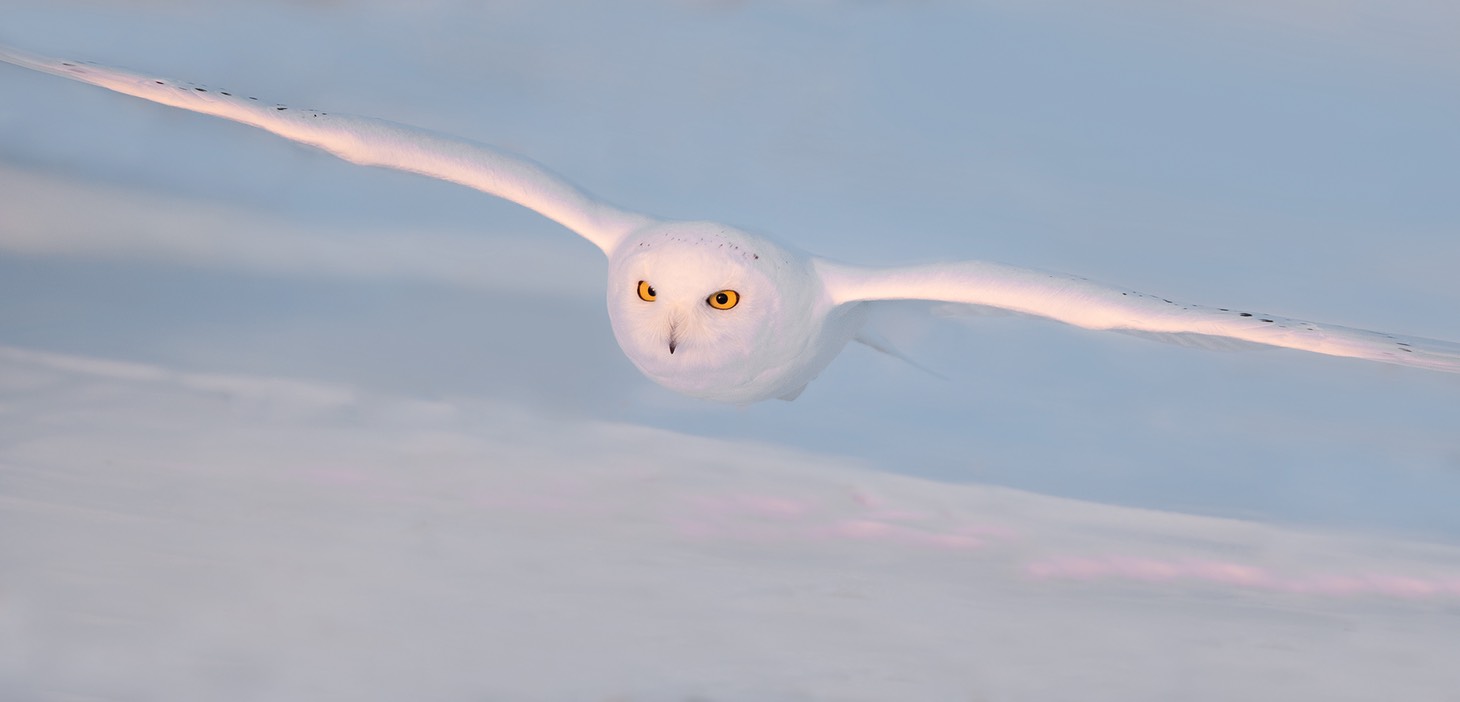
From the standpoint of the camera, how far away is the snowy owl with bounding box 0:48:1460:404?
4.03 m

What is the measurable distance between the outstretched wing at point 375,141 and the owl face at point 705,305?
0.46 meters

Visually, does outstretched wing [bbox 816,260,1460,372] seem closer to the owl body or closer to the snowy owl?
the snowy owl

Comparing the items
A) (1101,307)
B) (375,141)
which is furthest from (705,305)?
(375,141)

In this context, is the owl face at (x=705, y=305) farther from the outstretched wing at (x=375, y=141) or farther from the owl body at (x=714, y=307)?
the outstretched wing at (x=375, y=141)

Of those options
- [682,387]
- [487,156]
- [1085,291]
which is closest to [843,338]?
[682,387]

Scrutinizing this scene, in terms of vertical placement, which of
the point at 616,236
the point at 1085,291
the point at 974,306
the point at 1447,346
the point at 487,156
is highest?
the point at 487,156

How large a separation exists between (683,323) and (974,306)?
1.15m

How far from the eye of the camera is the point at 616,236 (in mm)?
4758

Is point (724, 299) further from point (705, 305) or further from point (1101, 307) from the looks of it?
point (1101, 307)

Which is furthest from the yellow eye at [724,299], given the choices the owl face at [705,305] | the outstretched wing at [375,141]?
the outstretched wing at [375,141]

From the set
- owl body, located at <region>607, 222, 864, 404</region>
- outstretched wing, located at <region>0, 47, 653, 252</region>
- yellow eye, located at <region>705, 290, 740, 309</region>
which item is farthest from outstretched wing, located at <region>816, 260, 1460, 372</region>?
outstretched wing, located at <region>0, 47, 653, 252</region>

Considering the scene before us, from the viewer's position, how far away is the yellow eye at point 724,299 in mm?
4301

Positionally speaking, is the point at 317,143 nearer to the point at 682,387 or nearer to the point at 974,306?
the point at 682,387

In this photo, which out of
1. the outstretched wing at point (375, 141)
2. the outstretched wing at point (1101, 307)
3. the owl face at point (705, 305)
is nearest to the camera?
the outstretched wing at point (1101, 307)
